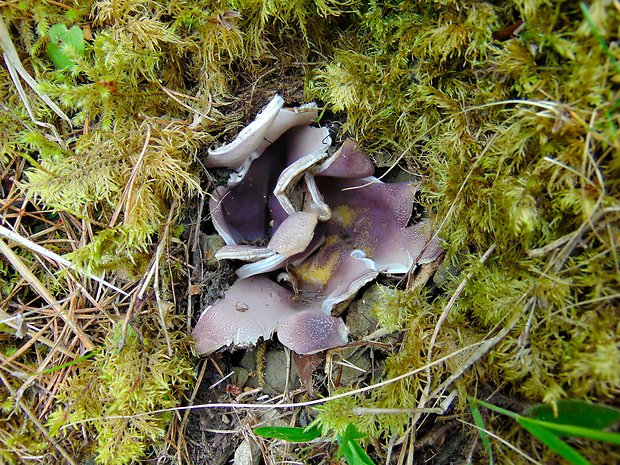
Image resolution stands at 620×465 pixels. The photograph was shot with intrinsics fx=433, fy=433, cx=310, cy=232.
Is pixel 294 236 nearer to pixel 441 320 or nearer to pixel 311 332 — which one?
pixel 311 332

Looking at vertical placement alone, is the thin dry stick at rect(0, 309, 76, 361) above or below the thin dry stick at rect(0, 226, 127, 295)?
below

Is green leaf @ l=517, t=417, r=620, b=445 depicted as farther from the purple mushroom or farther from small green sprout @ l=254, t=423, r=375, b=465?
the purple mushroom

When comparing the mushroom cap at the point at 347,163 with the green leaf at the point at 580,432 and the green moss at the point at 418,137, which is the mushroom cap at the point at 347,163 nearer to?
the green moss at the point at 418,137

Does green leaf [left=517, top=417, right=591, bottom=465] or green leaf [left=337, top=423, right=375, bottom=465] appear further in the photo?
green leaf [left=337, top=423, right=375, bottom=465]

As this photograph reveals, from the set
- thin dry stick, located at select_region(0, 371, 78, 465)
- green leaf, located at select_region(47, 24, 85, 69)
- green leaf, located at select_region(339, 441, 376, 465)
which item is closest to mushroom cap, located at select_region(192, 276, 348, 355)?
green leaf, located at select_region(339, 441, 376, 465)

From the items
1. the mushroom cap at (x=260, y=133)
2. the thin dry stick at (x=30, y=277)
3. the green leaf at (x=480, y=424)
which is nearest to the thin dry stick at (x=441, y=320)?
the green leaf at (x=480, y=424)

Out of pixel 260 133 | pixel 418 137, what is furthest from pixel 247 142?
pixel 418 137
